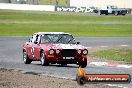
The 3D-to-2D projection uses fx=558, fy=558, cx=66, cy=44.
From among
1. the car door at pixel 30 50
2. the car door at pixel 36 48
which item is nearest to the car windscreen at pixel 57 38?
the car door at pixel 36 48

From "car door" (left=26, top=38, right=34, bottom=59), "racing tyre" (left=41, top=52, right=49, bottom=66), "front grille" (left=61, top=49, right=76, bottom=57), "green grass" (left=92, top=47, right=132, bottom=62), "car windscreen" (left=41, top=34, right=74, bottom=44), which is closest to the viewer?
"front grille" (left=61, top=49, right=76, bottom=57)

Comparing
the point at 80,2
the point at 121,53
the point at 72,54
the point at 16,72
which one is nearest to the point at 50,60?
the point at 72,54

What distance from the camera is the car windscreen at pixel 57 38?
67.3ft

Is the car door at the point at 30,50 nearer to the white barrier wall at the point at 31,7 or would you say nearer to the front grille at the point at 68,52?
the front grille at the point at 68,52

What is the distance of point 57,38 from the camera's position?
20719 mm

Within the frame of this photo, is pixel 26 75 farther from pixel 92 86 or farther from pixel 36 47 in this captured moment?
pixel 36 47

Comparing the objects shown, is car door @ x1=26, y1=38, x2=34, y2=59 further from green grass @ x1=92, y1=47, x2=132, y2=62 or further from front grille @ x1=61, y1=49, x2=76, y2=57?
green grass @ x1=92, y1=47, x2=132, y2=62

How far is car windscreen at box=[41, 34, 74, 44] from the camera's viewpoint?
808 inches

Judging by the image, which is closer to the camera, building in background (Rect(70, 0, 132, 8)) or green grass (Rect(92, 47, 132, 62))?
green grass (Rect(92, 47, 132, 62))

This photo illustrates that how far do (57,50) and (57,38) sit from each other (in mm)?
1352

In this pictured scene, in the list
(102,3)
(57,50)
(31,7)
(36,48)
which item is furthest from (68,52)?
(102,3)

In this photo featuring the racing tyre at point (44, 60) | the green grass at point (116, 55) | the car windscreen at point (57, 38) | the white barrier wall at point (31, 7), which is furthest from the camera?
the white barrier wall at point (31, 7)

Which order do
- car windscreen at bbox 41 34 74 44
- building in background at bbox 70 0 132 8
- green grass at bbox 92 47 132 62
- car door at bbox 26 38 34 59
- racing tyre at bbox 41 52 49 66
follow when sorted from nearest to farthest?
racing tyre at bbox 41 52 49 66 → car windscreen at bbox 41 34 74 44 → car door at bbox 26 38 34 59 → green grass at bbox 92 47 132 62 → building in background at bbox 70 0 132 8

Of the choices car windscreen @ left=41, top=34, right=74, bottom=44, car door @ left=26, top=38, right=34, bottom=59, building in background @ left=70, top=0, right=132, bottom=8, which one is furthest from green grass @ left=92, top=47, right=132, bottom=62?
building in background @ left=70, top=0, right=132, bottom=8
